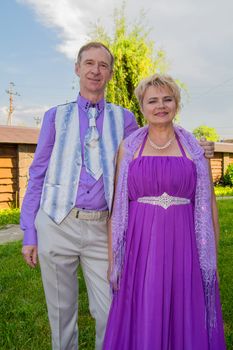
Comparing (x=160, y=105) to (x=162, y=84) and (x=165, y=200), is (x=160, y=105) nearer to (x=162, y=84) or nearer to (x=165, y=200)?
(x=162, y=84)

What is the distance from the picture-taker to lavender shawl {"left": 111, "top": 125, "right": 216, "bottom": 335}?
7.95 ft

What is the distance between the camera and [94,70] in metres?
2.62

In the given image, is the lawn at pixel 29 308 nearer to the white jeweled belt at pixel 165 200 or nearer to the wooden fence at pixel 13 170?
the white jeweled belt at pixel 165 200

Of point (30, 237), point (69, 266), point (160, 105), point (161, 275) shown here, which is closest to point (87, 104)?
point (160, 105)

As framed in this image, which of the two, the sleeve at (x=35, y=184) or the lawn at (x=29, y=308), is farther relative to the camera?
the lawn at (x=29, y=308)

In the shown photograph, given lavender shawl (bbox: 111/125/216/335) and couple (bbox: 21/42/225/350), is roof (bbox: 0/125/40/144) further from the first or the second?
lavender shawl (bbox: 111/125/216/335)

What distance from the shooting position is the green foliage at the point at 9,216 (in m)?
8.91

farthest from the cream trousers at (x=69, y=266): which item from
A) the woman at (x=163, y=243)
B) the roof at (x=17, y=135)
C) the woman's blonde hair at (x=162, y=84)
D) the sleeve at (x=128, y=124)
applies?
the roof at (x=17, y=135)

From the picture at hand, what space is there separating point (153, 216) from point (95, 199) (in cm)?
40

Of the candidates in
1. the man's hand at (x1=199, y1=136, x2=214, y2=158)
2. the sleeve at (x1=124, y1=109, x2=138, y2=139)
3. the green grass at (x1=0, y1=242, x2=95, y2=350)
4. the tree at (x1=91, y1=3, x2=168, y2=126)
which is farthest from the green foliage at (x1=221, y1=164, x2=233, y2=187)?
the man's hand at (x1=199, y1=136, x2=214, y2=158)

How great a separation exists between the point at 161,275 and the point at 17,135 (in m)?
8.91

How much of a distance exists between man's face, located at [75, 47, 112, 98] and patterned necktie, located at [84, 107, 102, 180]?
0.15 metres

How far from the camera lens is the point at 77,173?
2.60 metres

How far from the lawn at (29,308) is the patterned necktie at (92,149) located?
169 centimetres
